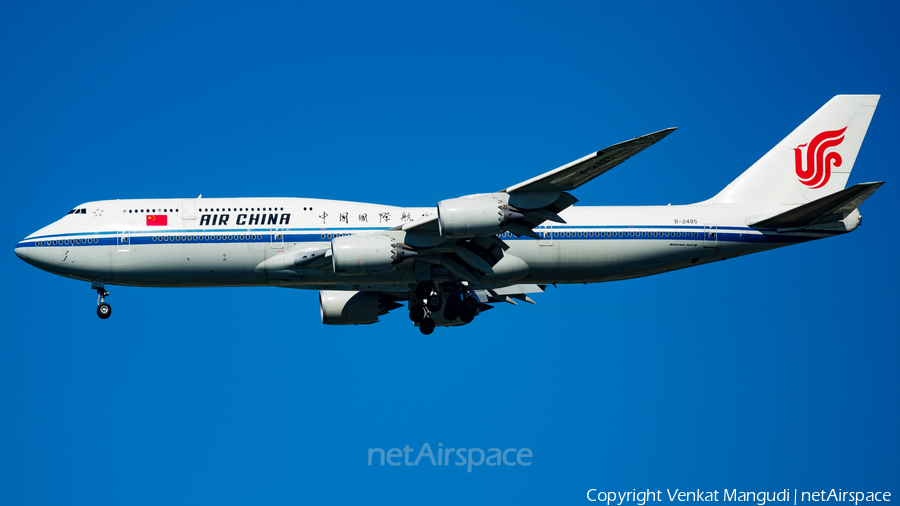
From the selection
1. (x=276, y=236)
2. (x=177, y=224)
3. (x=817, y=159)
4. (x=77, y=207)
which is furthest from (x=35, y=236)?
(x=817, y=159)

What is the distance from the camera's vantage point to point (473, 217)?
3020 centimetres

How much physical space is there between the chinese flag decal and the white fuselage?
0.12 feet

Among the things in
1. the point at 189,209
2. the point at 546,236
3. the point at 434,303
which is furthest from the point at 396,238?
the point at 189,209

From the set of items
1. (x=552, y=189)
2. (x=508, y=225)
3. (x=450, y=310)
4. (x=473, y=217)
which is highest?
(x=552, y=189)

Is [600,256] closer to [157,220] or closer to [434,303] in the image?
[434,303]

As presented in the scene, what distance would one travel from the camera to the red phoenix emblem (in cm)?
3897

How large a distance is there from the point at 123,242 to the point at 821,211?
86.3ft

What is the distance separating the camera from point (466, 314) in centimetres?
3578

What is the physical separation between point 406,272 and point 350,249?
3532 mm

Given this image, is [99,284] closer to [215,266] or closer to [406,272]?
[215,266]

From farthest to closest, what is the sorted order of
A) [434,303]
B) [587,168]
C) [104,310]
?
1. [104,310]
2. [434,303]
3. [587,168]

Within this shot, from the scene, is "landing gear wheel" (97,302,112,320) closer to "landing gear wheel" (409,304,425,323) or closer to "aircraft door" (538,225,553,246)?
"landing gear wheel" (409,304,425,323)

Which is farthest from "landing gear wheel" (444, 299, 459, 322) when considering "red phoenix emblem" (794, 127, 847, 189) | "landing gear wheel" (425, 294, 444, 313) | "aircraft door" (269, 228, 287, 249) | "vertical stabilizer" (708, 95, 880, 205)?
"red phoenix emblem" (794, 127, 847, 189)

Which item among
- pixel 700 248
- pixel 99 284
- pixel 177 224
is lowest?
pixel 99 284
